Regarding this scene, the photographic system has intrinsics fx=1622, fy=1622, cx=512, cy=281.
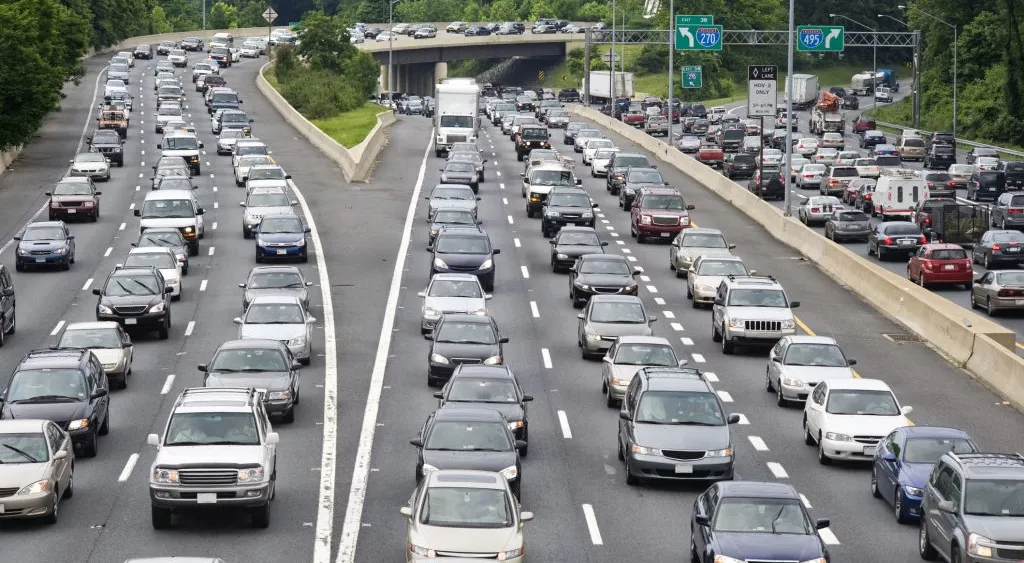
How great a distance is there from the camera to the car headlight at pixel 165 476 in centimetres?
2161

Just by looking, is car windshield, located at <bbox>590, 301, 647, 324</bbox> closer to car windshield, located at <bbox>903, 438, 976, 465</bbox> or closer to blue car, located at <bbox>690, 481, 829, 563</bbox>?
car windshield, located at <bbox>903, 438, 976, 465</bbox>

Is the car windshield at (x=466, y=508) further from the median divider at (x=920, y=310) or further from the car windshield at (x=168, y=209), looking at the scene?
the car windshield at (x=168, y=209)

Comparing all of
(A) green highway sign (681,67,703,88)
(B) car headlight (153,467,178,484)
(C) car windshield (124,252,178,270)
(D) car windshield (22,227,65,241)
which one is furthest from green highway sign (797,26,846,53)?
(B) car headlight (153,467,178,484)

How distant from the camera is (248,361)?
2906cm

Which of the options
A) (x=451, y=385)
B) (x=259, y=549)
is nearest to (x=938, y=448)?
(x=451, y=385)

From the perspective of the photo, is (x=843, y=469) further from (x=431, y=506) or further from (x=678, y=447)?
(x=431, y=506)

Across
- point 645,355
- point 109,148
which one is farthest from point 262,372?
point 109,148

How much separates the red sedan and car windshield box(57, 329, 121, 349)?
79.6 feet

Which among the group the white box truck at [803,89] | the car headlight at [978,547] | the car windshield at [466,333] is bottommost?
the car headlight at [978,547]

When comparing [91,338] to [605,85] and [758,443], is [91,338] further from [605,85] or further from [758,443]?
[605,85]

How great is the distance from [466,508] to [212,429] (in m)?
4.88

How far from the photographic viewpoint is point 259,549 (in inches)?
840

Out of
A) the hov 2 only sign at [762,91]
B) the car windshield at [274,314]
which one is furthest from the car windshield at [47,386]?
the hov 2 only sign at [762,91]

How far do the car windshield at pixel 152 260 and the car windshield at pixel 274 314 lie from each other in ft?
24.1
